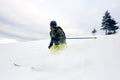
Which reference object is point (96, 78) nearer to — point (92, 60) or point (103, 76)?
point (103, 76)

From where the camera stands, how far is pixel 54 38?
9.12m

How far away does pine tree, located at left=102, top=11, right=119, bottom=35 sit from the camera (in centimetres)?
4253

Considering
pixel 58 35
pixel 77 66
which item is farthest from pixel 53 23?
pixel 77 66

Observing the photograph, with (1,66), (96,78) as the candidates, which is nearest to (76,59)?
(96,78)

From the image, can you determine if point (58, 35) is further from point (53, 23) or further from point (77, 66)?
point (77, 66)

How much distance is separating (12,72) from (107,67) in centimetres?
391

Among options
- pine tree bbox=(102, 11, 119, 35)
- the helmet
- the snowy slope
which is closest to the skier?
the helmet

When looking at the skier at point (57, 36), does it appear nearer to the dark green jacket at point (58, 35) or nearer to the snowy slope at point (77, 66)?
the dark green jacket at point (58, 35)

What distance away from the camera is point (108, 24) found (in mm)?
43281

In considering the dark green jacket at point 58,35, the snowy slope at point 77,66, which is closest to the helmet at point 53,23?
the dark green jacket at point 58,35

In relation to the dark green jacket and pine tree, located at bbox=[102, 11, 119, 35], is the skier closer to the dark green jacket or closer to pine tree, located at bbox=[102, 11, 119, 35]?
the dark green jacket

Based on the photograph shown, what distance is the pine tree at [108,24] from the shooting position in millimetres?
42531

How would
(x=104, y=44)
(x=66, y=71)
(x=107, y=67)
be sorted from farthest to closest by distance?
(x=104, y=44)
(x=66, y=71)
(x=107, y=67)

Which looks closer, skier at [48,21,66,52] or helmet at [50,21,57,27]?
helmet at [50,21,57,27]
